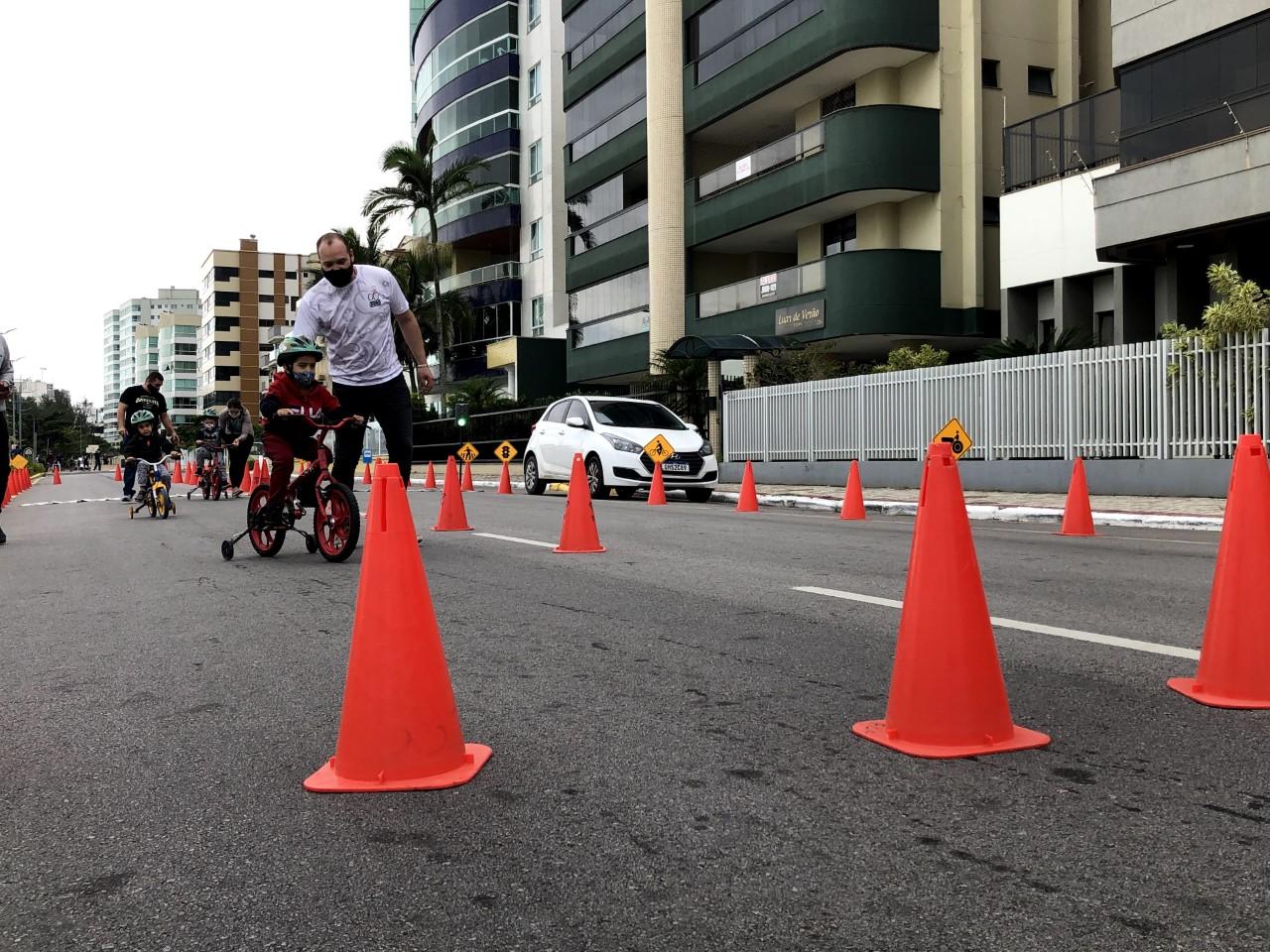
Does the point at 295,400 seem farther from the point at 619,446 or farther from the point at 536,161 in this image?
the point at 536,161

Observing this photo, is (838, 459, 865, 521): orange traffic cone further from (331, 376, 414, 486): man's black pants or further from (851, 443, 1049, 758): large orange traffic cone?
(851, 443, 1049, 758): large orange traffic cone

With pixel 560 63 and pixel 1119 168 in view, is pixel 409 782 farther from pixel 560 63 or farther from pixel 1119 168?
pixel 560 63

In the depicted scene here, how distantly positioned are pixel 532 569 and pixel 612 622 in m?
2.41

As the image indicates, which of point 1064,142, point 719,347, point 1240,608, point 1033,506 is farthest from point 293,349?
point 1064,142

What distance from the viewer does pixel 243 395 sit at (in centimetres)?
12375

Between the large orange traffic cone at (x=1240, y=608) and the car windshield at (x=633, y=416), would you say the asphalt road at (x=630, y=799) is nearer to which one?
the large orange traffic cone at (x=1240, y=608)

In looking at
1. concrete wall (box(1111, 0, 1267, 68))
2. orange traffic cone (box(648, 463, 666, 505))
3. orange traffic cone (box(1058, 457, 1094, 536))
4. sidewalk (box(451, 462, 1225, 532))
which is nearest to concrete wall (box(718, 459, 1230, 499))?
sidewalk (box(451, 462, 1225, 532))

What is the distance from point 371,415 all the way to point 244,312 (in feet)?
404

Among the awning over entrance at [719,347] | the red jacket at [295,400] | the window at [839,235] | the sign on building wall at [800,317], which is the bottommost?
the red jacket at [295,400]

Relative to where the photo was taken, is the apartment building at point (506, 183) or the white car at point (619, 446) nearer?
the white car at point (619, 446)

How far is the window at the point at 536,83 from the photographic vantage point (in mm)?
47438

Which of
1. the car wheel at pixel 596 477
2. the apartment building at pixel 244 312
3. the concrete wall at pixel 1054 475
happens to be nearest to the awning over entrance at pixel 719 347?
the concrete wall at pixel 1054 475

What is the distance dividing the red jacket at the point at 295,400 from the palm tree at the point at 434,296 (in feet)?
123

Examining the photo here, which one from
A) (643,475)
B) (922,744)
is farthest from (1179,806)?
(643,475)
